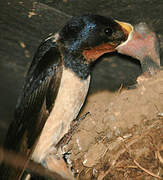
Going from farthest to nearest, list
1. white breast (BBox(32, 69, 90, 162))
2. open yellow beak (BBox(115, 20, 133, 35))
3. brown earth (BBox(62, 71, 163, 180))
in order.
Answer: open yellow beak (BBox(115, 20, 133, 35)) < white breast (BBox(32, 69, 90, 162)) < brown earth (BBox(62, 71, 163, 180))

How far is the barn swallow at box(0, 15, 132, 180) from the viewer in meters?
2.35

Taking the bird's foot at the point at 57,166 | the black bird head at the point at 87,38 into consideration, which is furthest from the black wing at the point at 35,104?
the bird's foot at the point at 57,166

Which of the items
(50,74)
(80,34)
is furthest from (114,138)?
(80,34)

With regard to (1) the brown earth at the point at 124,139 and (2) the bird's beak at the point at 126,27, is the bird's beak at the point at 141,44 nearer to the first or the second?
(2) the bird's beak at the point at 126,27

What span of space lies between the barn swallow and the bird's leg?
4.1 inches

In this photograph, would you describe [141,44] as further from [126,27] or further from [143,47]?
[126,27]

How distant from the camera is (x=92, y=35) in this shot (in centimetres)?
252

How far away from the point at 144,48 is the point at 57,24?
0.75 metres

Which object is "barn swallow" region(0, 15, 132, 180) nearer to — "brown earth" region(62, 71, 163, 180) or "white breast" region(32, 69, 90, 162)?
"white breast" region(32, 69, 90, 162)

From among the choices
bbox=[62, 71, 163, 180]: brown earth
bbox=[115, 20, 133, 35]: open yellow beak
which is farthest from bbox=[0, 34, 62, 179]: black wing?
bbox=[115, 20, 133, 35]: open yellow beak

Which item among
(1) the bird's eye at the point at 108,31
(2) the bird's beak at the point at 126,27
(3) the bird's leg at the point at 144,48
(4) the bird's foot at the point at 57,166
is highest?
(2) the bird's beak at the point at 126,27

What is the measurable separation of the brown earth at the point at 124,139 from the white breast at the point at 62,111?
21cm

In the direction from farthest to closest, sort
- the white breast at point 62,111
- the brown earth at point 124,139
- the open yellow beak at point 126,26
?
the open yellow beak at point 126,26, the white breast at point 62,111, the brown earth at point 124,139

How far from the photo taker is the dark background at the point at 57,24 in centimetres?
234
